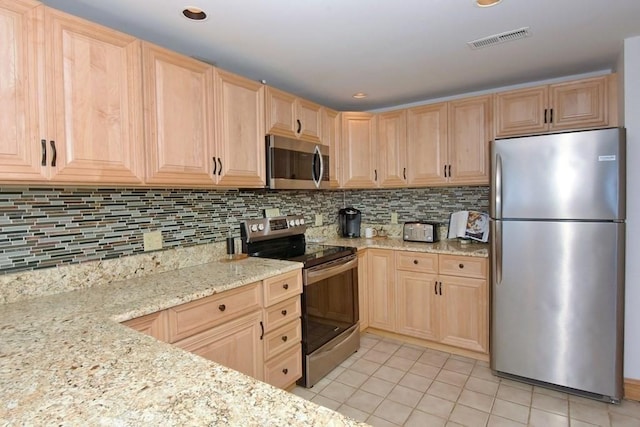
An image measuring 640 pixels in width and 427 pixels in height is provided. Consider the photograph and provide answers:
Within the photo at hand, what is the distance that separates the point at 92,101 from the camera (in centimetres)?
152

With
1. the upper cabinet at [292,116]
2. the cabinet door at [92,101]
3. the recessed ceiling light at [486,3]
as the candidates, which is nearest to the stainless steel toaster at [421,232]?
the upper cabinet at [292,116]

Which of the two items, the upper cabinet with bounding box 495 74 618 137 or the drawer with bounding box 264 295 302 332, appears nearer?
the drawer with bounding box 264 295 302 332

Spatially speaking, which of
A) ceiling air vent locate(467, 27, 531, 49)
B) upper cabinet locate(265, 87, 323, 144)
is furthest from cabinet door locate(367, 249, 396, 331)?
ceiling air vent locate(467, 27, 531, 49)

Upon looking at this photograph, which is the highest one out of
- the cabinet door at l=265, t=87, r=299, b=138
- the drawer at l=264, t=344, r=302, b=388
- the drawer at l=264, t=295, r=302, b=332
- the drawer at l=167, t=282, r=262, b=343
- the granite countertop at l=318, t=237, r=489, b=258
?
the cabinet door at l=265, t=87, r=299, b=138

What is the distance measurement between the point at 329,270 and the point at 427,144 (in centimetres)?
146

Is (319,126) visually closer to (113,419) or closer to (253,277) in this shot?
(253,277)

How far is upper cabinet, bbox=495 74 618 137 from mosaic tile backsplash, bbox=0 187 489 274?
665mm

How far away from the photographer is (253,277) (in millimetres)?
1957

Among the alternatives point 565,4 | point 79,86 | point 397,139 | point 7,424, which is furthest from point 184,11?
point 397,139

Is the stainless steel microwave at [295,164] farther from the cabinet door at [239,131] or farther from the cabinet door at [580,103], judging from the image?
the cabinet door at [580,103]

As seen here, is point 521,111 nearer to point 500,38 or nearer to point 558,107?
point 558,107

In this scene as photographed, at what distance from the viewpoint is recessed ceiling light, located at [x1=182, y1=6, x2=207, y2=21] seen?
1.69 m

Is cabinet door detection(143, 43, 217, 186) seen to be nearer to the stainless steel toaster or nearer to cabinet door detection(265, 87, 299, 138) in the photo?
cabinet door detection(265, 87, 299, 138)

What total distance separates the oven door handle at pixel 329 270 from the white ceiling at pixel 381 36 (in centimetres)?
141
